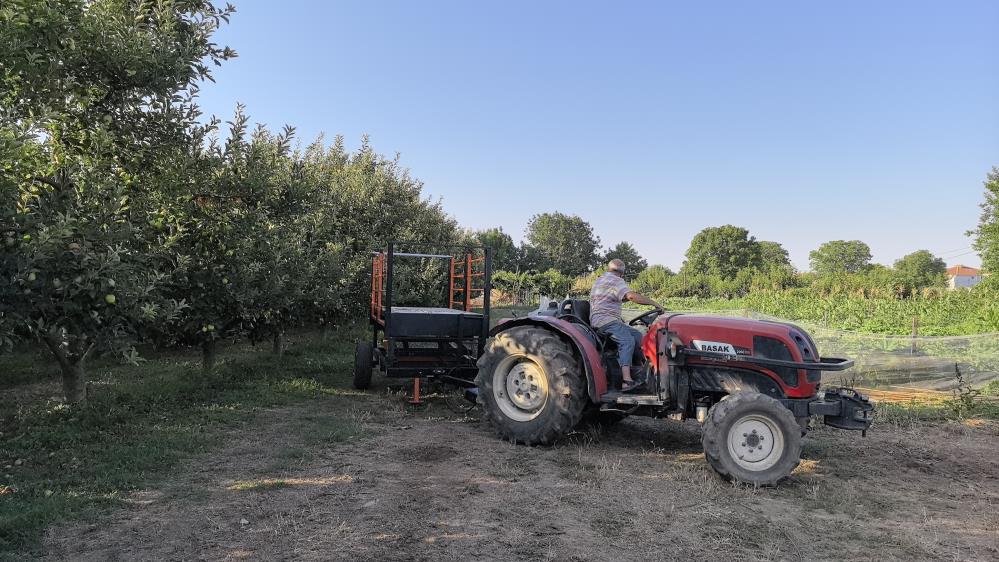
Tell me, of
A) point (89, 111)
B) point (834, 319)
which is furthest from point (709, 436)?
point (834, 319)

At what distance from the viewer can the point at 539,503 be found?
431cm

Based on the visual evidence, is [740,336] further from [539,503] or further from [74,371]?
[74,371]

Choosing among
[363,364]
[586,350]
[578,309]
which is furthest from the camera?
[363,364]

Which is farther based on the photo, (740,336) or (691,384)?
(691,384)

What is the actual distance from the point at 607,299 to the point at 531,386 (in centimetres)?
120

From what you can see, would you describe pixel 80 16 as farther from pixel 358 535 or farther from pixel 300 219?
pixel 358 535

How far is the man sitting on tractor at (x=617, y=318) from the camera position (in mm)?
5779

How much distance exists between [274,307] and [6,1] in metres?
4.97

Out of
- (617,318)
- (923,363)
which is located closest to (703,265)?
(923,363)

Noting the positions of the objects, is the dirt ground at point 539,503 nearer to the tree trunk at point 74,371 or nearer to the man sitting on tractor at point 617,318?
the man sitting on tractor at point 617,318

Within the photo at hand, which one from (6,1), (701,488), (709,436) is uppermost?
(6,1)

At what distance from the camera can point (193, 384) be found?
8289 mm

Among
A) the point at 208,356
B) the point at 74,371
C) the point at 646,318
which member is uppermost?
the point at 646,318

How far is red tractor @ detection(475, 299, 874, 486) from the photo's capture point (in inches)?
188
